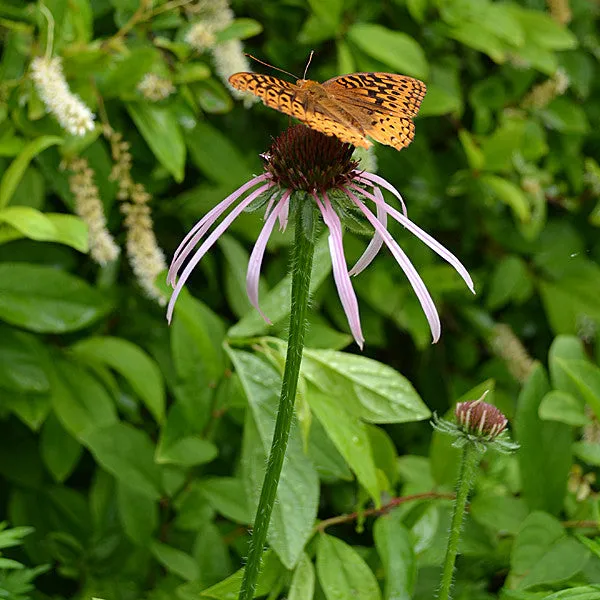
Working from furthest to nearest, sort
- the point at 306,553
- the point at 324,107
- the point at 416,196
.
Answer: the point at 416,196 → the point at 306,553 → the point at 324,107

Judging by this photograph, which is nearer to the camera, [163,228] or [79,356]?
[79,356]

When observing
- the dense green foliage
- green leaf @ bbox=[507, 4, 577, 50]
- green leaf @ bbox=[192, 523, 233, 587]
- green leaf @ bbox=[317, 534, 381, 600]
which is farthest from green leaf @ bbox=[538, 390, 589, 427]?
green leaf @ bbox=[507, 4, 577, 50]

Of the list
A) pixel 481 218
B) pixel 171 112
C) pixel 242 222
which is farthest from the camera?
pixel 481 218

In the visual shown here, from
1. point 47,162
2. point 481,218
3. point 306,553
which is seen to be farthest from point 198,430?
point 481,218

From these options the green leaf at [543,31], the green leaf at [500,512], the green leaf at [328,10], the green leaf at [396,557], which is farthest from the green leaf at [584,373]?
the green leaf at [543,31]

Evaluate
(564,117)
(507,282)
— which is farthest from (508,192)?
(564,117)

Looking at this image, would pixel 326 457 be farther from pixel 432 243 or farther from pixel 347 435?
pixel 432 243

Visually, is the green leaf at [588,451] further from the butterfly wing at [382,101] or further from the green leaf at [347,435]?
the butterfly wing at [382,101]

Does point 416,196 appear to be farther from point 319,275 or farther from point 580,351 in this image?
point 319,275
